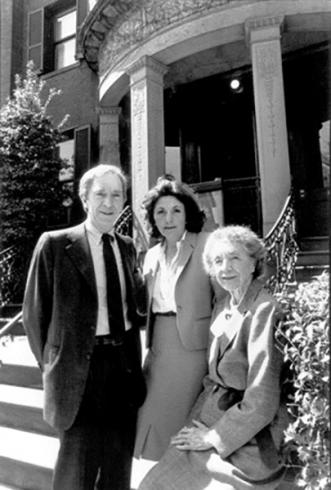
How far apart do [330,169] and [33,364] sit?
13.2ft

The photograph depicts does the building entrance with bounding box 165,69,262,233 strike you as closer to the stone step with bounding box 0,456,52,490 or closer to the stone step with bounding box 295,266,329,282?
the stone step with bounding box 295,266,329,282

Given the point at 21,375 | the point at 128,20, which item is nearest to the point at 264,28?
the point at 128,20

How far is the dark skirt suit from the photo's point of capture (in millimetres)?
1886

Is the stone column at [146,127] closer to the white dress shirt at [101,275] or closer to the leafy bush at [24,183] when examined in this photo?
the leafy bush at [24,183]

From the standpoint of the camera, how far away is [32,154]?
9.74 meters

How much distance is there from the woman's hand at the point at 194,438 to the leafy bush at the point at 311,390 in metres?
0.38

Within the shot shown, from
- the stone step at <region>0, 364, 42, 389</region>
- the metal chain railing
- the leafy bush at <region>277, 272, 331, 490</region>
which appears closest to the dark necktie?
the leafy bush at <region>277, 272, 331, 490</region>

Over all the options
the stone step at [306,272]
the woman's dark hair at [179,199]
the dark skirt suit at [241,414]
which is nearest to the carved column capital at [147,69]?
the stone step at [306,272]

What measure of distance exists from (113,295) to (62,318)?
12.1 inches

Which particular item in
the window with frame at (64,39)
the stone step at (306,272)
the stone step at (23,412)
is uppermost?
the window with frame at (64,39)

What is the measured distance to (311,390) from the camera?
1854 millimetres

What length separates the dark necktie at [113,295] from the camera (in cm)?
224

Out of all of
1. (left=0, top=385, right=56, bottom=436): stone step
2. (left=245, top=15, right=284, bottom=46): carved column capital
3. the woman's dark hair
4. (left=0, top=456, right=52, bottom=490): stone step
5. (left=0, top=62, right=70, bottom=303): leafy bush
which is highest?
(left=245, top=15, right=284, bottom=46): carved column capital

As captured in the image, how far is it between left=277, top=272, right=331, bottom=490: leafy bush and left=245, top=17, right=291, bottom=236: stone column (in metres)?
4.61
